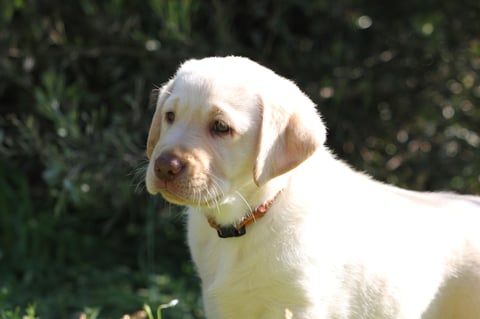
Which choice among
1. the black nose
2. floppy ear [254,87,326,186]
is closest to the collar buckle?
floppy ear [254,87,326,186]

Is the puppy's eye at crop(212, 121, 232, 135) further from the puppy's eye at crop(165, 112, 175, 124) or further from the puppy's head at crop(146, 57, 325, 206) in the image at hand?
the puppy's eye at crop(165, 112, 175, 124)

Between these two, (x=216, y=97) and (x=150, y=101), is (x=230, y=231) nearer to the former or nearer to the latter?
(x=216, y=97)

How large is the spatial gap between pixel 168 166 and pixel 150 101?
2.74 metres

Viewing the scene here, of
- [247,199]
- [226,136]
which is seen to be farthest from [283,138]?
[247,199]

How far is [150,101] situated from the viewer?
643 cm

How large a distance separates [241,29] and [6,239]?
2.49 meters

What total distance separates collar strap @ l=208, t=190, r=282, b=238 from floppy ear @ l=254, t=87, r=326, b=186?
261 mm

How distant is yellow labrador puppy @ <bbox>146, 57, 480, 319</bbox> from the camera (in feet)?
12.7

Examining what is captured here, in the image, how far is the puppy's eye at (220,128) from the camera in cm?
386

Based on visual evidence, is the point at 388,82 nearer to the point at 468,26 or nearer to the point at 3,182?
the point at 468,26

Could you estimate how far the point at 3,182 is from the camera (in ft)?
23.0

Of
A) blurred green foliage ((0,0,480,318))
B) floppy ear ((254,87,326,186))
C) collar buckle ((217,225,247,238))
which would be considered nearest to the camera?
floppy ear ((254,87,326,186))

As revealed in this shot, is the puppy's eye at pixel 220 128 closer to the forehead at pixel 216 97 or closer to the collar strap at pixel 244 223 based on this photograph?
the forehead at pixel 216 97

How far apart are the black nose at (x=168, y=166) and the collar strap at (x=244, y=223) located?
50cm
